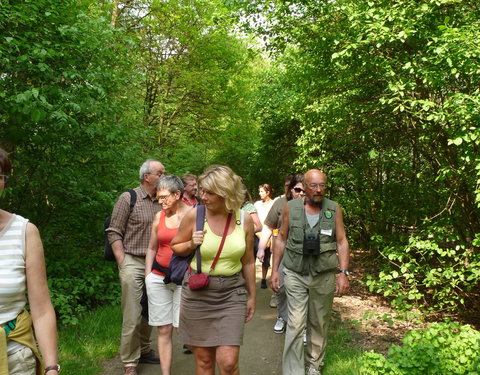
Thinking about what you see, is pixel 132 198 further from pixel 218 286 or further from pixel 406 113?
pixel 406 113

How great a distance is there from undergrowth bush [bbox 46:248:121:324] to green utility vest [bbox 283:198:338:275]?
126 inches

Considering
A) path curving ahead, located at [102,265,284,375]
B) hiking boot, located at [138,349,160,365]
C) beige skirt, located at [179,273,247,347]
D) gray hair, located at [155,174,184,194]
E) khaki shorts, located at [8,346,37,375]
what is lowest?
path curving ahead, located at [102,265,284,375]

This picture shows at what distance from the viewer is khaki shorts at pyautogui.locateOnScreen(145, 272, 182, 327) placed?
Result: 4223 millimetres

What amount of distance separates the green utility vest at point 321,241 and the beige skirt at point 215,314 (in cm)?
127

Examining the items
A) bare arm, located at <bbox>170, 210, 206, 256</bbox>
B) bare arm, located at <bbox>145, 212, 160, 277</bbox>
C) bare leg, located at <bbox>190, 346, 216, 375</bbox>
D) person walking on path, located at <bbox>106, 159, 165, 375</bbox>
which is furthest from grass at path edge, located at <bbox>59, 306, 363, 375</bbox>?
bare arm, located at <bbox>170, 210, 206, 256</bbox>

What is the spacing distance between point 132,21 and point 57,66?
9830mm

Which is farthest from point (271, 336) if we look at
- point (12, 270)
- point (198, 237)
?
point (12, 270)

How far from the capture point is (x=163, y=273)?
420 cm

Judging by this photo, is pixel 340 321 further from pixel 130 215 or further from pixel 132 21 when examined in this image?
pixel 132 21

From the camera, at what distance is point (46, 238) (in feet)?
22.7

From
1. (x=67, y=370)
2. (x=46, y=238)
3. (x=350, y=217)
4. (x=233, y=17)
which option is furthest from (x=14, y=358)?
(x=350, y=217)

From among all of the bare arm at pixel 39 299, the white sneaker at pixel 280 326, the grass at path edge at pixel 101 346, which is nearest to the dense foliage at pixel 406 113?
the grass at path edge at pixel 101 346

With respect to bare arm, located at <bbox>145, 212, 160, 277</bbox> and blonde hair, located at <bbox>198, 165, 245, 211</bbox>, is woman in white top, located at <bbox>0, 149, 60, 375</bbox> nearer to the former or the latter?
blonde hair, located at <bbox>198, 165, 245, 211</bbox>

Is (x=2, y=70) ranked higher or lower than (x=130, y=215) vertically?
higher
